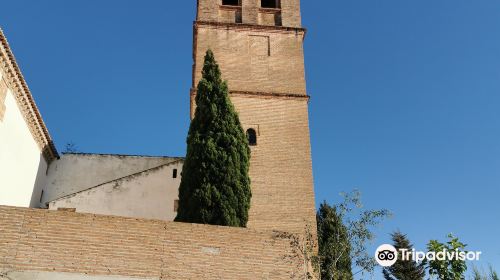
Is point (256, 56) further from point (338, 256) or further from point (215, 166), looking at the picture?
point (338, 256)

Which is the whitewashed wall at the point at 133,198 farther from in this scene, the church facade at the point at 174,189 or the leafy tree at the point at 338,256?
the leafy tree at the point at 338,256

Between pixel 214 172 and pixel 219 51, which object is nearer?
pixel 214 172

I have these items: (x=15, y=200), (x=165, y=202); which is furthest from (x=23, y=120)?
(x=165, y=202)

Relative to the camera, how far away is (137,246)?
29.2 ft

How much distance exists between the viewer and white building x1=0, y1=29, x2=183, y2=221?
1187cm

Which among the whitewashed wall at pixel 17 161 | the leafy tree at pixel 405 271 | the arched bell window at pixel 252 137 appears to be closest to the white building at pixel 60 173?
the whitewashed wall at pixel 17 161

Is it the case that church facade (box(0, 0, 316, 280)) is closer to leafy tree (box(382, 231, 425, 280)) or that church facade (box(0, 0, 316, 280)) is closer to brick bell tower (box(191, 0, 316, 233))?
brick bell tower (box(191, 0, 316, 233))

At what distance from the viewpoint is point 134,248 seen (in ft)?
29.1

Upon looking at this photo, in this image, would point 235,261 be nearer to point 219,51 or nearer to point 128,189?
point 128,189

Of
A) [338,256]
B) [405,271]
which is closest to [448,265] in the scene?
[338,256]

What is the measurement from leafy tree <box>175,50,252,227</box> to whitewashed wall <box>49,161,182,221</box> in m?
3.20

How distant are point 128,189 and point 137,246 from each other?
6.46m

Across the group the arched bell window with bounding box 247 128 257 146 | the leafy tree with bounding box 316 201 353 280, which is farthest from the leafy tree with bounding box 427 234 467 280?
the arched bell window with bounding box 247 128 257 146

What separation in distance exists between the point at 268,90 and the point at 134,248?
26.6 feet
